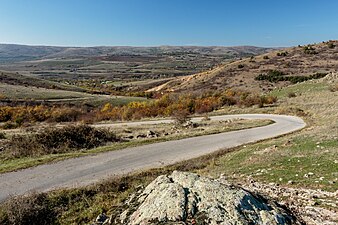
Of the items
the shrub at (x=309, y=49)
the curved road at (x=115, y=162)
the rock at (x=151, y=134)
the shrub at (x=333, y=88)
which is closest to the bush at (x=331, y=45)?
the shrub at (x=309, y=49)

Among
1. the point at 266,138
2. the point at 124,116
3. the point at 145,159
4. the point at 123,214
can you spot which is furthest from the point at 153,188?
the point at 124,116

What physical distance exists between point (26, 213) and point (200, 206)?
5448mm

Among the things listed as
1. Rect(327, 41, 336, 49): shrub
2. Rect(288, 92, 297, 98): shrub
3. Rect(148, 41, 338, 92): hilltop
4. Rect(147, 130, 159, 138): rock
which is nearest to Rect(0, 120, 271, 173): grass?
Rect(147, 130, 159, 138): rock

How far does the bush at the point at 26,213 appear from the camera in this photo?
9.77 metres

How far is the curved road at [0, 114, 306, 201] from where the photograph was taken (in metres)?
13.8

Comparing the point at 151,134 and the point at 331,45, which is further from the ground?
the point at 331,45

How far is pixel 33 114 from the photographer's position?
147 ft

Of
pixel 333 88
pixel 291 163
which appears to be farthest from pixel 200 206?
pixel 333 88

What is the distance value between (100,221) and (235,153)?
10.9 m

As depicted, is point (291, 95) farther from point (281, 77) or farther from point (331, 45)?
point (331, 45)

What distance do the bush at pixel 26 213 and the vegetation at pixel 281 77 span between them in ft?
201

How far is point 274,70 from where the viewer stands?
74500 mm

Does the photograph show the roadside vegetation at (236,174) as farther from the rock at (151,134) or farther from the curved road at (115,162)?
the rock at (151,134)

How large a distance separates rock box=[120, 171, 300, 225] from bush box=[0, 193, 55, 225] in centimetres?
336
